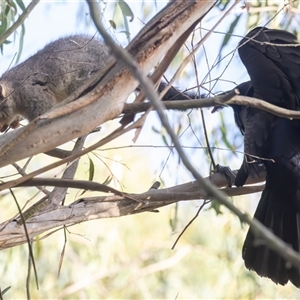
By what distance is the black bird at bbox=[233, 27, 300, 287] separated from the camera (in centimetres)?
207

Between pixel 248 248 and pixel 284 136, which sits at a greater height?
pixel 284 136

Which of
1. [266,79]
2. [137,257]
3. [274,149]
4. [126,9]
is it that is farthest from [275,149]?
[137,257]

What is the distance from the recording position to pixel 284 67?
2053 mm

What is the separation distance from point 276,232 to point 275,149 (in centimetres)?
30

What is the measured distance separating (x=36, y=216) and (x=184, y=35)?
701mm

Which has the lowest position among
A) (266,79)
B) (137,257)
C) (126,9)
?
(137,257)

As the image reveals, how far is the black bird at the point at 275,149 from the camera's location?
207 centimetres

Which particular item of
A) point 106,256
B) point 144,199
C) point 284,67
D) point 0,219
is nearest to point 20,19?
point 144,199

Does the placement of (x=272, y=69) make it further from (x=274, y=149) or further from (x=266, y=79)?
(x=274, y=149)

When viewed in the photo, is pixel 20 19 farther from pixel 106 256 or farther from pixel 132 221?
pixel 132 221

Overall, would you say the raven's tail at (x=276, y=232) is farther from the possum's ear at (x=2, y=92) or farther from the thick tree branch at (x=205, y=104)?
the possum's ear at (x=2, y=92)

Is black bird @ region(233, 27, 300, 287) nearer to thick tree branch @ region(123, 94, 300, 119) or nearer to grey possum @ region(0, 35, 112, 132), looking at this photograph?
grey possum @ region(0, 35, 112, 132)

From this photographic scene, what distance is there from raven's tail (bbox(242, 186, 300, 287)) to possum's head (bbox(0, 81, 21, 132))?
1215mm

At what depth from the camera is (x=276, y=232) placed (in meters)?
2.15
